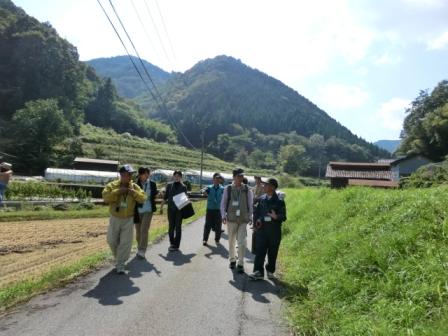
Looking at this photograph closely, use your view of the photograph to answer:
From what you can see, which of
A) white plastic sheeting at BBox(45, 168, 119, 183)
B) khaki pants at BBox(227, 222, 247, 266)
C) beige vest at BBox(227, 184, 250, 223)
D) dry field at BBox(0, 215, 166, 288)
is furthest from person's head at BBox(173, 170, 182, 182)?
white plastic sheeting at BBox(45, 168, 119, 183)

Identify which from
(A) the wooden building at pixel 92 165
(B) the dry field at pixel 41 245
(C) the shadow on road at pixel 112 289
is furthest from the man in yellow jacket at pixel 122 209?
(A) the wooden building at pixel 92 165

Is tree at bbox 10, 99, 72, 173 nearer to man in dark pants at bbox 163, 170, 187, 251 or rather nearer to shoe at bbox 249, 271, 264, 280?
man in dark pants at bbox 163, 170, 187, 251

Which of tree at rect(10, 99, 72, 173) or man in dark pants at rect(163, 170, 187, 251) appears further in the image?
tree at rect(10, 99, 72, 173)

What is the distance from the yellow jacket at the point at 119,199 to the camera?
812cm

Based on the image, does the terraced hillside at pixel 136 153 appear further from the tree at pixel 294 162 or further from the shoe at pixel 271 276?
the shoe at pixel 271 276

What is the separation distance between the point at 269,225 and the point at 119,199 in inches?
108

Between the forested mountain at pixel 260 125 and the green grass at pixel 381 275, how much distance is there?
103m

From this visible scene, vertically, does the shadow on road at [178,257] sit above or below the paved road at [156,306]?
below

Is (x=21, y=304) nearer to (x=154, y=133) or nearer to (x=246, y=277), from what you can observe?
(x=246, y=277)

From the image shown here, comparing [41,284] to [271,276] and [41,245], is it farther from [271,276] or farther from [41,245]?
[41,245]

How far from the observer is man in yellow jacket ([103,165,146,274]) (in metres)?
8.11

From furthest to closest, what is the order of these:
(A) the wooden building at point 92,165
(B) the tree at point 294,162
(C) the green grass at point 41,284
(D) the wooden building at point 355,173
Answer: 1. (B) the tree at point 294,162
2. (A) the wooden building at point 92,165
3. (D) the wooden building at point 355,173
4. (C) the green grass at point 41,284

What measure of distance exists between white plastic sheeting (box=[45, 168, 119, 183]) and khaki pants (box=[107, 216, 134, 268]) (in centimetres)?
5311

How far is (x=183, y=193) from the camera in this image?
11242 millimetres
